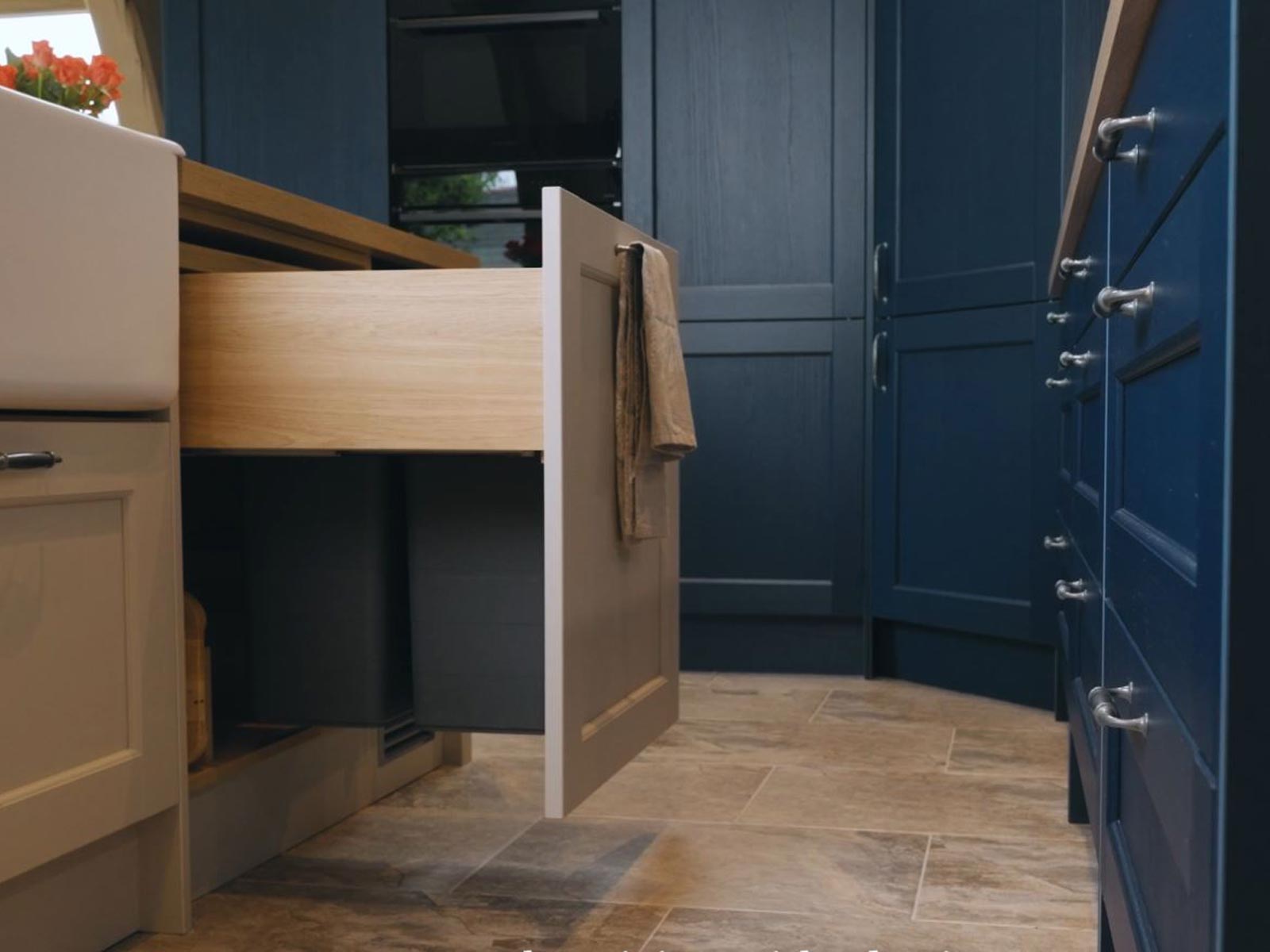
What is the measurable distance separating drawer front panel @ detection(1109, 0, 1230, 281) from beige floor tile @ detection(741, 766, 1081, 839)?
1215 millimetres

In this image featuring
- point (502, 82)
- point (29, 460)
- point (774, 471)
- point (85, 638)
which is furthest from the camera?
point (502, 82)

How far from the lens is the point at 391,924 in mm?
1786

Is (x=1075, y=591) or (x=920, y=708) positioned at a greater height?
(x=1075, y=591)

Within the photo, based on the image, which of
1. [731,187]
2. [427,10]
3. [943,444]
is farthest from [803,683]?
[427,10]

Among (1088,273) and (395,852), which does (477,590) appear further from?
(1088,273)

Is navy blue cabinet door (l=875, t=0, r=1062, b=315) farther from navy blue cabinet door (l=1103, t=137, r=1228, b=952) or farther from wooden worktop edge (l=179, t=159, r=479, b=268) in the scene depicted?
navy blue cabinet door (l=1103, t=137, r=1228, b=952)

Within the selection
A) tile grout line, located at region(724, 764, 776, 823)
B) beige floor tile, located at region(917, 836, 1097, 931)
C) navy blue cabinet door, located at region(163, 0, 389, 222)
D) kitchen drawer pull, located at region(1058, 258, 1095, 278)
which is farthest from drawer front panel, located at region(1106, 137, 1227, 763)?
navy blue cabinet door, located at region(163, 0, 389, 222)

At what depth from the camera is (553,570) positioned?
1.58 metres

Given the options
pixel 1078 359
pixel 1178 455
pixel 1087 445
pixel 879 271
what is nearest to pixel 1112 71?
pixel 1178 455

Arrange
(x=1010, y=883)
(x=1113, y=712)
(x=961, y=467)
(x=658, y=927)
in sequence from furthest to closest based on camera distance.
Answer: (x=961, y=467)
(x=1010, y=883)
(x=658, y=927)
(x=1113, y=712)

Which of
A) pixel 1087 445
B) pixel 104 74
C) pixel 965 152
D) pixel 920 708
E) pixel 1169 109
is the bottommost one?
pixel 920 708

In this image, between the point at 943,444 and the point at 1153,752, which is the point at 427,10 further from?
the point at 1153,752

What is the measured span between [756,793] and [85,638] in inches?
48.2

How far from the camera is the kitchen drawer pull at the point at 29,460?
1.43 metres
